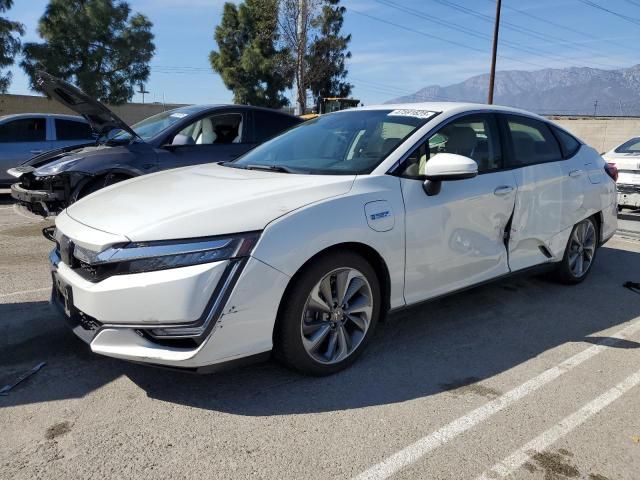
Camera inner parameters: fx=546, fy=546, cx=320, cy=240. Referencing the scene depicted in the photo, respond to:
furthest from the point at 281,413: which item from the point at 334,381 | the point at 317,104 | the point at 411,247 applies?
the point at 317,104

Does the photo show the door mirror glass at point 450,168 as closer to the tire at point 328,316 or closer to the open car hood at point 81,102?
the tire at point 328,316

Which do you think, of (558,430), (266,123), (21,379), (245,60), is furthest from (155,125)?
(245,60)

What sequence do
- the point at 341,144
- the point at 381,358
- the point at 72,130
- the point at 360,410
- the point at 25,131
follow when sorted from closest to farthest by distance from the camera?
the point at 360,410 → the point at 381,358 → the point at 341,144 → the point at 25,131 → the point at 72,130

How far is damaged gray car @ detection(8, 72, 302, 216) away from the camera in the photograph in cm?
596

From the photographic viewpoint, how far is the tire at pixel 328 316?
2.89 meters

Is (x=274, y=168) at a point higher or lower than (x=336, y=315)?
higher

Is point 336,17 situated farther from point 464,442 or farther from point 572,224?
point 464,442

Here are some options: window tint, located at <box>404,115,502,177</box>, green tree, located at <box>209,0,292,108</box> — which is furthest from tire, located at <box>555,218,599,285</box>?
green tree, located at <box>209,0,292,108</box>

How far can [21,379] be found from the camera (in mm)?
3072

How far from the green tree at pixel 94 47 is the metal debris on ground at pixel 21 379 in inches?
960

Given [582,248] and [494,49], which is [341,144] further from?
[494,49]

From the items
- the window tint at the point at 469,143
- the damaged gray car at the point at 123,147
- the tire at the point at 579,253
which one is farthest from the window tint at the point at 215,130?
the tire at the point at 579,253

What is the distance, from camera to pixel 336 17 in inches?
1249

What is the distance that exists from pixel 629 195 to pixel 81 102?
847 cm
